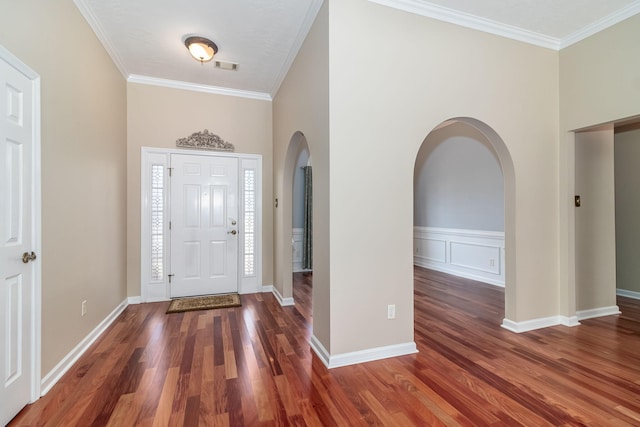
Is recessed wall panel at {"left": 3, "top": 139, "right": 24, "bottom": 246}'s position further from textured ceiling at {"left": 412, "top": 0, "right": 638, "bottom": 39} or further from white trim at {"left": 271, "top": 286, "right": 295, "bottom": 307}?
textured ceiling at {"left": 412, "top": 0, "right": 638, "bottom": 39}

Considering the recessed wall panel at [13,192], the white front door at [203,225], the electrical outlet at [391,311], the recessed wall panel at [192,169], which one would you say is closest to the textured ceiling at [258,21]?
the recessed wall panel at [192,169]

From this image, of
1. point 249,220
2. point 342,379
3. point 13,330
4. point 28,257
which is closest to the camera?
point 13,330

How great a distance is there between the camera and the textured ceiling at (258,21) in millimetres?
2588

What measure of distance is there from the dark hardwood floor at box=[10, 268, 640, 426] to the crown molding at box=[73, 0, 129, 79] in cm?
306

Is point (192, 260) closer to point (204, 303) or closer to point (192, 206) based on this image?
point (204, 303)

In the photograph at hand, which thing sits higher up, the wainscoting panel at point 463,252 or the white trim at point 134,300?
the wainscoting panel at point 463,252

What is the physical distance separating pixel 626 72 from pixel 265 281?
4.85 m

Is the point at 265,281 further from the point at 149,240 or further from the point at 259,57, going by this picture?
the point at 259,57

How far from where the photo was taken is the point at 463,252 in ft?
17.8

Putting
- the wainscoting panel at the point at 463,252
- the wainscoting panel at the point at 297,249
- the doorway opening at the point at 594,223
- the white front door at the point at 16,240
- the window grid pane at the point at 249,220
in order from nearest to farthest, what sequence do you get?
the white front door at the point at 16,240 < the doorway opening at the point at 594,223 < the window grid pane at the point at 249,220 < the wainscoting panel at the point at 463,252 < the wainscoting panel at the point at 297,249

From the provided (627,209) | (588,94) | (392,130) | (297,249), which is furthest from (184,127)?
(627,209)

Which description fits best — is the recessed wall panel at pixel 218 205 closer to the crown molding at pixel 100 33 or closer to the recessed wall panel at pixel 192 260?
the recessed wall panel at pixel 192 260

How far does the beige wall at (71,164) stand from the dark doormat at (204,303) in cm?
70

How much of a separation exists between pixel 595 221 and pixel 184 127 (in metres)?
5.45
